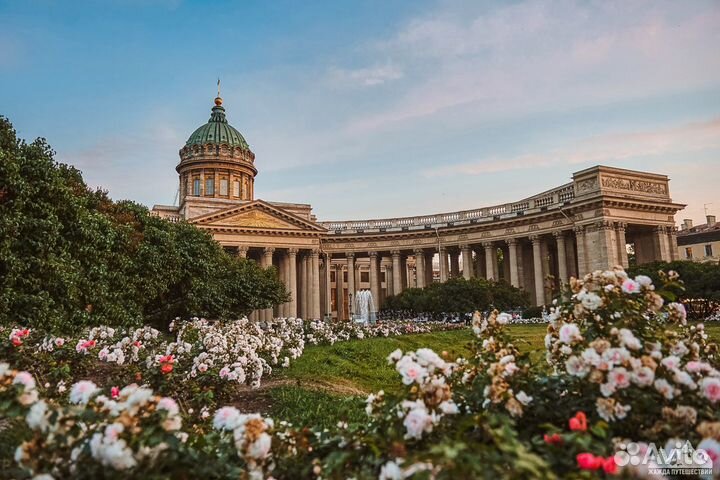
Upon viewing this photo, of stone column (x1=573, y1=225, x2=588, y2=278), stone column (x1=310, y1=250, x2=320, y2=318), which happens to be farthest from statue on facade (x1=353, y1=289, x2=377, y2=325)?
stone column (x1=573, y1=225, x2=588, y2=278)

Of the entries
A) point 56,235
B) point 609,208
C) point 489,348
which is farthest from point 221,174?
point 489,348

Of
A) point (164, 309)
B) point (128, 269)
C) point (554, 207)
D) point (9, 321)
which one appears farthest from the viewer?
point (554, 207)

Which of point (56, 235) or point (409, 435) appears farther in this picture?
point (56, 235)

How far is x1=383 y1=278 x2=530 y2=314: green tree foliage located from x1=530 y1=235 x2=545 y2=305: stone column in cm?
319

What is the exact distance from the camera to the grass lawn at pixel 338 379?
9156 mm

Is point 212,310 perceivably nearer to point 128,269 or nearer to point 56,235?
point 128,269

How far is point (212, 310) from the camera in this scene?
26.2 m

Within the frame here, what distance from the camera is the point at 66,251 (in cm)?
1544

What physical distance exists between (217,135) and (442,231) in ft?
112

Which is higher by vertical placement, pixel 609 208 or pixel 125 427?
pixel 609 208

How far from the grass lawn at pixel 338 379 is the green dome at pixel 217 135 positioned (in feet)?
163

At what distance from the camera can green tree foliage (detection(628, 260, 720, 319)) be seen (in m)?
28.6

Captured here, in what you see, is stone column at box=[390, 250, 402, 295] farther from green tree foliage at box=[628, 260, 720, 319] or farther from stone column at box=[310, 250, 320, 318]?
green tree foliage at box=[628, 260, 720, 319]

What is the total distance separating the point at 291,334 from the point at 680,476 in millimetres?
17298
